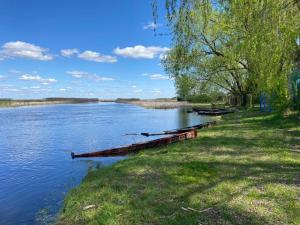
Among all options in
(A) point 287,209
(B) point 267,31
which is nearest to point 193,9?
(B) point 267,31

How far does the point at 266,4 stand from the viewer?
11047 mm

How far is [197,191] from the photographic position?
282 inches

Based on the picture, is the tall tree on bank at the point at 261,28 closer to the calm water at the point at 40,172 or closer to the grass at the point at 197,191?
the grass at the point at 197,191

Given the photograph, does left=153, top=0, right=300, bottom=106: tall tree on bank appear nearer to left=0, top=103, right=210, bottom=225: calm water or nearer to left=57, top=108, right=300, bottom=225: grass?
left=57, top=108, right=300, bottom=225: grass

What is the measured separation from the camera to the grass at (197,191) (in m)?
5.89

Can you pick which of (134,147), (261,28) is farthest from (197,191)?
(134,147)

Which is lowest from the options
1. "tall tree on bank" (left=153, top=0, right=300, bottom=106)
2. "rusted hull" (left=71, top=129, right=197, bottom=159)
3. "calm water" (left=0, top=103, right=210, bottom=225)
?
"calm water" (left=0, top=103, right=210, bottom=225)

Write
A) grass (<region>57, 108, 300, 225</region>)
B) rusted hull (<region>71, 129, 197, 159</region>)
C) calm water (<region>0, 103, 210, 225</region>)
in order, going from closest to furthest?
1. grass (<region>57, 108, 300, 225</region>)
2. calm water (<region>0, 103, 210, 225</region>)
3. rusted hull (<region>71, 129, 197, 159</region>)

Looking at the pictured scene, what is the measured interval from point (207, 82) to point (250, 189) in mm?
32093

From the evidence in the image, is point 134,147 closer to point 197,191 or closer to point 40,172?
point 40,172

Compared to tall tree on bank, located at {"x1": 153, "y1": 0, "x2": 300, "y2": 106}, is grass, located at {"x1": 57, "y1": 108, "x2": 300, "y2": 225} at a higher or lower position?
lower

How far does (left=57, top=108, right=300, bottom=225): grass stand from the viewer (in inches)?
232

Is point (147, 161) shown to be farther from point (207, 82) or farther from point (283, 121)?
point (207, 82)

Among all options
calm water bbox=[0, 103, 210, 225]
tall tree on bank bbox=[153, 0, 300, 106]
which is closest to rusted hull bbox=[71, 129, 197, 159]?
calm water bbox=[0, 103, 210, 225]
